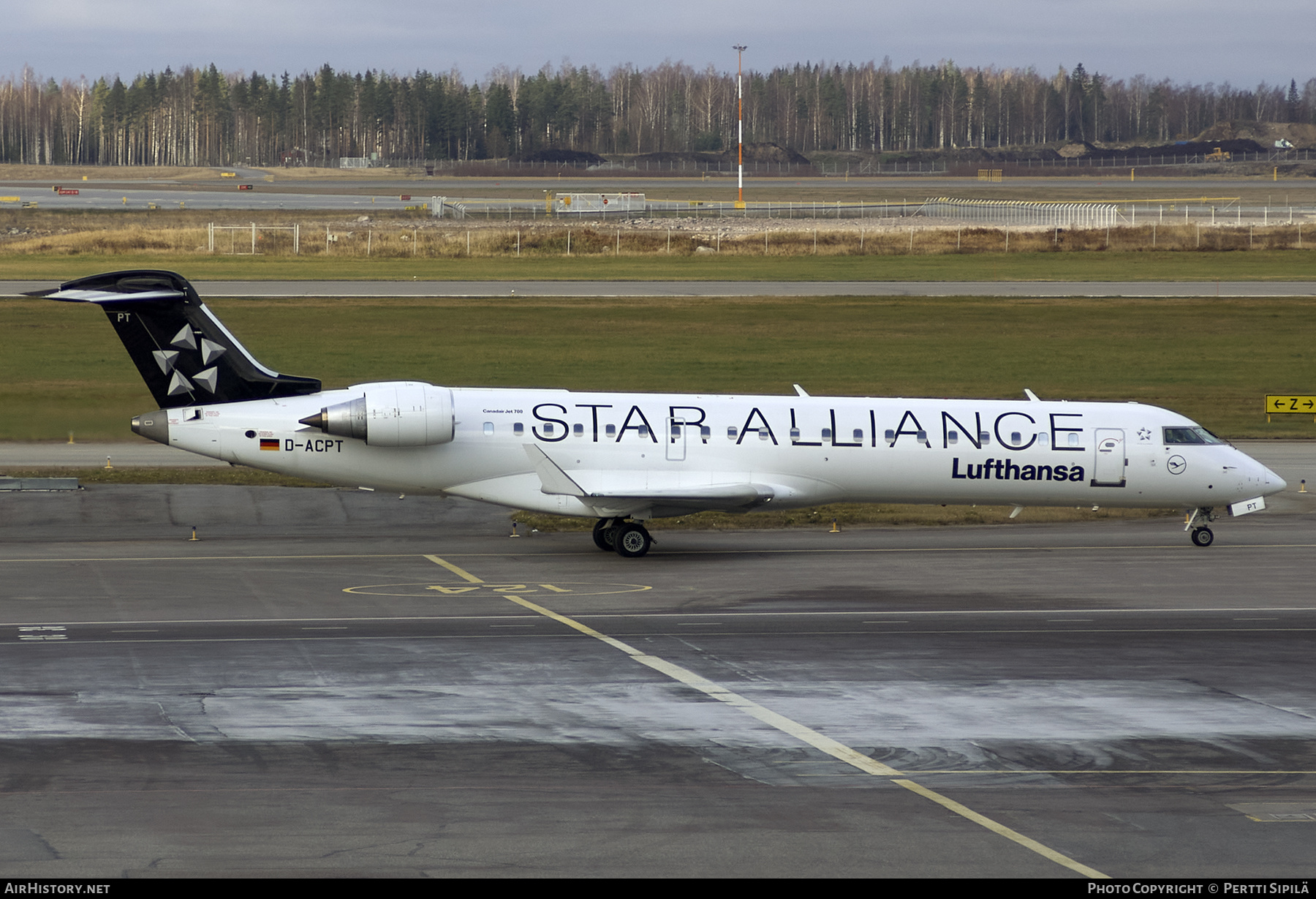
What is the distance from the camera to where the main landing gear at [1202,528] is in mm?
33375

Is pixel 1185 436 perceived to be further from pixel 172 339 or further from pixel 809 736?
pixel 172 339

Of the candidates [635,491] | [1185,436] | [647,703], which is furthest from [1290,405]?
[647,703]

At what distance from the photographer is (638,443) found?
1229 inches

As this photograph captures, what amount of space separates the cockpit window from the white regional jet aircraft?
1.5 inches

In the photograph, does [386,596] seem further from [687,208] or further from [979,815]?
[687,208]

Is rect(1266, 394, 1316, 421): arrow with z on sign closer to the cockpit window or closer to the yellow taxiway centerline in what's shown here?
the cockpit window

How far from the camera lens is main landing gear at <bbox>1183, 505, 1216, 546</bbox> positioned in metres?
33.4

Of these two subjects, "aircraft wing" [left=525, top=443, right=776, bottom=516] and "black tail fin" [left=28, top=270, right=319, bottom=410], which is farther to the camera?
"aircraft wing" [left=525, top=443, right=776, bottom=516]

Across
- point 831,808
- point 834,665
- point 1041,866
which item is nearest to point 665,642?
point 834,665

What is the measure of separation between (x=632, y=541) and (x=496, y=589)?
4.13m

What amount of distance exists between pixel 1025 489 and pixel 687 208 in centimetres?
10204

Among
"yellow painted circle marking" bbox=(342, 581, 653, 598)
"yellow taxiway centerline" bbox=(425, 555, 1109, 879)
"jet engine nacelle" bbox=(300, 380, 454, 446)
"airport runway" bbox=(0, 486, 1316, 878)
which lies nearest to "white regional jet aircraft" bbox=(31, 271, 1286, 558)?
"jet engine nacelle" bbox=(300, 380, 454, 446)

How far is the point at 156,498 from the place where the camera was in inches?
1399

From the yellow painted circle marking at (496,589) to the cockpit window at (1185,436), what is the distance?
43.6 feet
